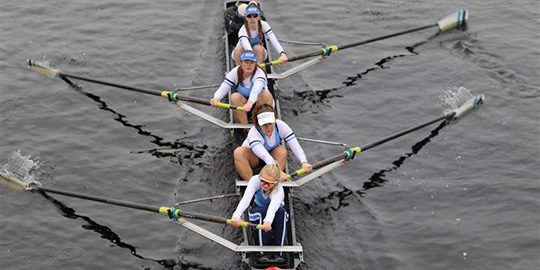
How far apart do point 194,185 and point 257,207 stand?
3.53m

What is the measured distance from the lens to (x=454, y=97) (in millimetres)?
19812

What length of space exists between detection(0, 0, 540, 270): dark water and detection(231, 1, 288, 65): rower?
160cm

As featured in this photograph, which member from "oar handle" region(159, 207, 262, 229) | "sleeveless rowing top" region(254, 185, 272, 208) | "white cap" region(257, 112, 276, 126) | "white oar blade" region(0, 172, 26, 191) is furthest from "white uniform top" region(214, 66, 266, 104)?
"white oar blade" region(0, 172, 26, 191)

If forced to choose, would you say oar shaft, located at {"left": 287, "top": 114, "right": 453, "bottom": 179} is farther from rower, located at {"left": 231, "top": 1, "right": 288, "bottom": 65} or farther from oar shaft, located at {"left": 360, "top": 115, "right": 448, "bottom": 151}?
rower, located at {"left": 231, "top": 1, "right": 288, "bottom": 65}

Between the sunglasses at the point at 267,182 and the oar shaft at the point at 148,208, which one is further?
the oar shaft at the point at 148,208

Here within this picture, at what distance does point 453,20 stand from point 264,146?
37.9ft

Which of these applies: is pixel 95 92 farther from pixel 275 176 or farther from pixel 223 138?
pixel 275 176

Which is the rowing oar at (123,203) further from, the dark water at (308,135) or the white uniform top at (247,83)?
the white uniform top at (247,83)

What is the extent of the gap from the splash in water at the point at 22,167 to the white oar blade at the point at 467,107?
419 inches

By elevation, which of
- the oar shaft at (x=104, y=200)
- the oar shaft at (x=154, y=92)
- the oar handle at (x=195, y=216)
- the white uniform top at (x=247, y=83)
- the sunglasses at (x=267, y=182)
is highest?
the white uniform top at (x=247, y=83)

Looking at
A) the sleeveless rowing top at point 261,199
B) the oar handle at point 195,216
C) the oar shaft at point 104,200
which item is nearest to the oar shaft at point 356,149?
the sleeveless rowing top at point 261,199

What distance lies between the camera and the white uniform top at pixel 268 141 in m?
15.1

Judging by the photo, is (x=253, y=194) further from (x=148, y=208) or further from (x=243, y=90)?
(x=243, y=90)

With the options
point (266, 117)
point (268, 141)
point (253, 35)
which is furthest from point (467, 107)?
point (266, 117)
